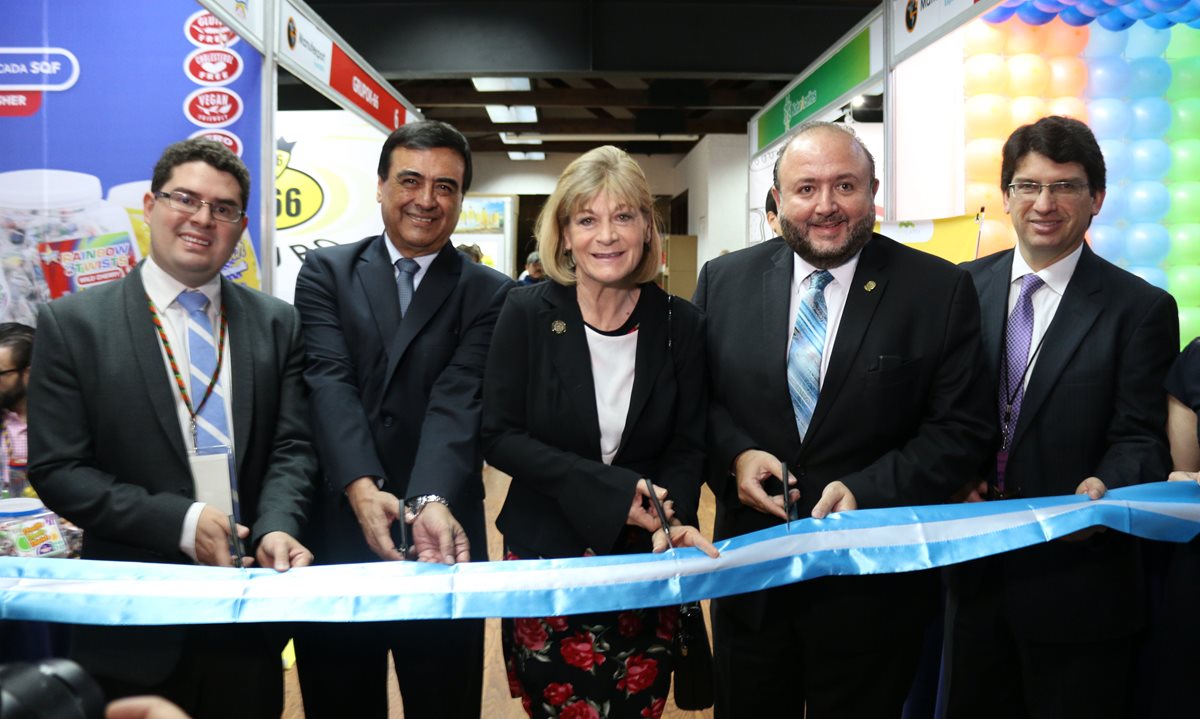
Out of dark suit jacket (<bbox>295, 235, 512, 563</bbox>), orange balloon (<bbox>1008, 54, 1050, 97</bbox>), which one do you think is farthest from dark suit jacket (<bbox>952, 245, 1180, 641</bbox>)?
orange balloon (<bbox>1008, 54, 1050, 97</bbox>)

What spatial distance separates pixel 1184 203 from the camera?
3.92 metres

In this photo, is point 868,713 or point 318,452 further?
point 318,452

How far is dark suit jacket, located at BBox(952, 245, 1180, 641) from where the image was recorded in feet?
6.46

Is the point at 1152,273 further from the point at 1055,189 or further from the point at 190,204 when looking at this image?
the point at 190,204

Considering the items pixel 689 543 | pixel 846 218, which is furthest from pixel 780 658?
pixel 846 218

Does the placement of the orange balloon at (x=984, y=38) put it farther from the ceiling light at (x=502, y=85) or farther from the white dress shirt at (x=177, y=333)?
the ceiling light at (x=502, y=85)

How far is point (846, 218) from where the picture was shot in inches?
74.3

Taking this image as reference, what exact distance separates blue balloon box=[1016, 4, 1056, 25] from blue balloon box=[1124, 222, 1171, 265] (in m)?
1.07

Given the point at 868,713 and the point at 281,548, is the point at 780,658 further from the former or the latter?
the point at 281,548

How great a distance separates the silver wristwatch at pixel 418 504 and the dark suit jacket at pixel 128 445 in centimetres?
23

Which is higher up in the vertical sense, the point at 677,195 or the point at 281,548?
the point at 677,195

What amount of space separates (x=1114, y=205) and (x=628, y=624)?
3.50 meters

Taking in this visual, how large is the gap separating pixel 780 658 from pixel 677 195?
15723 millimetres

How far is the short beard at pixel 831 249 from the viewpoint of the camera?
189 cm
